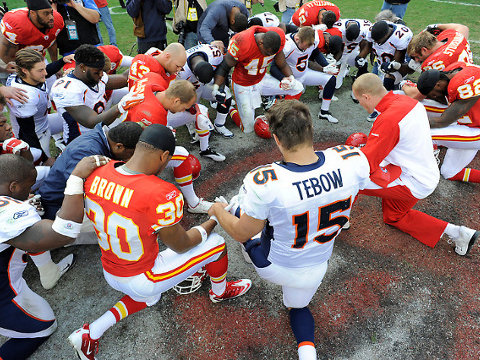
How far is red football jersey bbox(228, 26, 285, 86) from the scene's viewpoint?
5656 mm

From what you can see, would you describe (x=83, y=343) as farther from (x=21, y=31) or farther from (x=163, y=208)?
(x=21, y=31)

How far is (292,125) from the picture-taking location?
2.38 m

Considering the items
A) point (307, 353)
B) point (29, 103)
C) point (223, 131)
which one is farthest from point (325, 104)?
point (29, 103)

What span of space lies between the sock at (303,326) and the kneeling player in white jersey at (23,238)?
2.09 metres

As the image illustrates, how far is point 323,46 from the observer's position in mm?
6992

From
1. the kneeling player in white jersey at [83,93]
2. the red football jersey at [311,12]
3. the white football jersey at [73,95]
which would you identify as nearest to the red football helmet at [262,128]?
the kneeling player in white jersey at [83,93]

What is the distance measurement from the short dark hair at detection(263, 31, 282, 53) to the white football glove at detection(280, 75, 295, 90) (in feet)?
2.58

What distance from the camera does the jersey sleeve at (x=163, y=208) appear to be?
2412 mm

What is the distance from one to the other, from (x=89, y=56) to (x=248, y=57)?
2.71 meters

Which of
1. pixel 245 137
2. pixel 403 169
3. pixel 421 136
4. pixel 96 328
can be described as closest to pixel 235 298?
pixel 96 328

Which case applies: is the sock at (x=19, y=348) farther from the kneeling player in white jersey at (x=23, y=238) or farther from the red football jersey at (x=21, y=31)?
the red football jersey at (x=21, y=31)

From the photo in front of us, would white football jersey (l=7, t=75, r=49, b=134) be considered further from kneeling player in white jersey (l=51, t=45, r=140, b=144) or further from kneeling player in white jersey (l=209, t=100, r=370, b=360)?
kneeling player in white jersey (l=209, t=100, r=370, b=360)

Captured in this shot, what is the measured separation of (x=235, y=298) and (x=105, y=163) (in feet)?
6.61

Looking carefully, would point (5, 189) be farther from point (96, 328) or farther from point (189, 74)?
point (189, 74)
